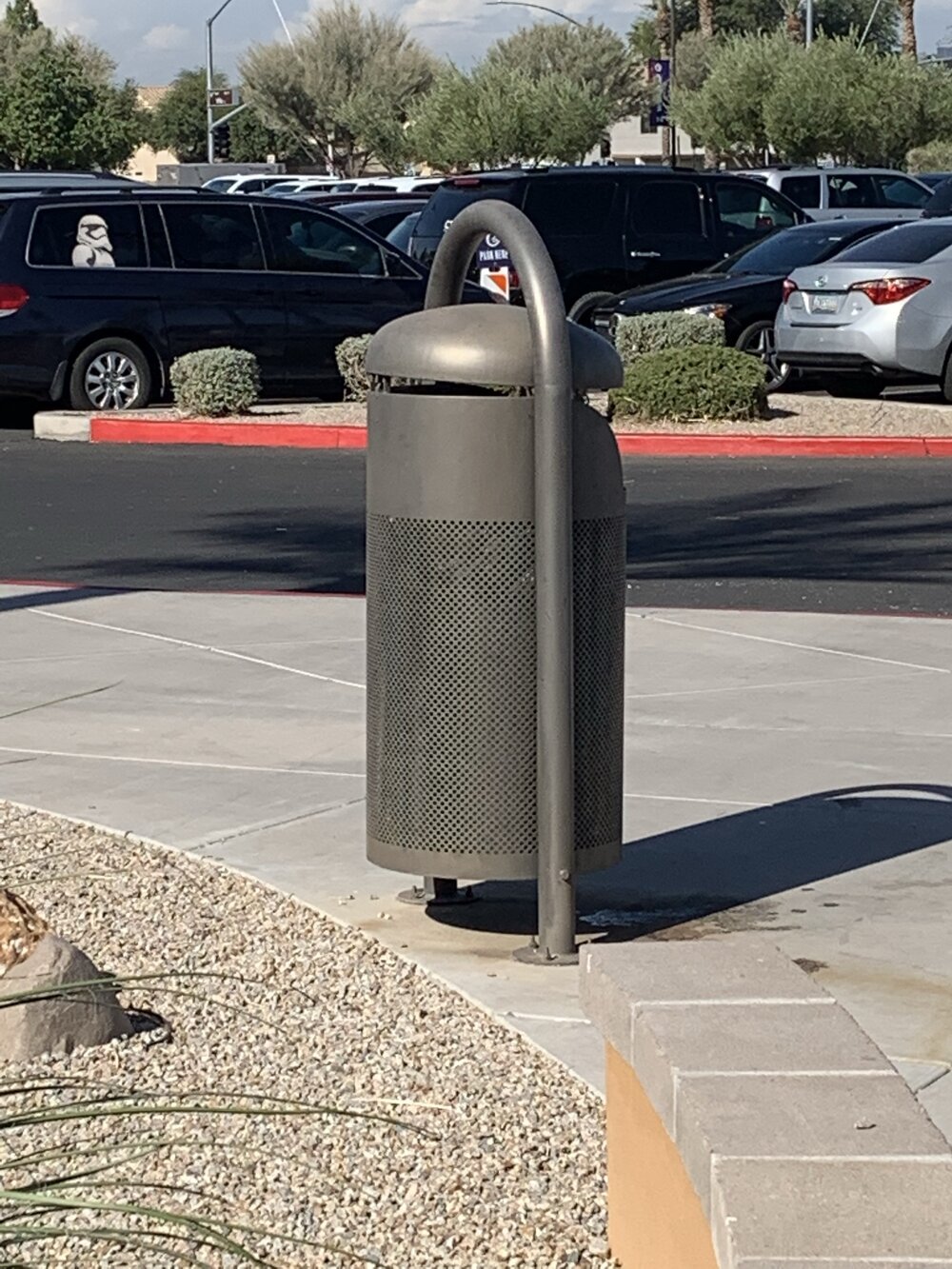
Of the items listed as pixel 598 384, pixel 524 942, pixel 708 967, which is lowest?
pixel 524 942

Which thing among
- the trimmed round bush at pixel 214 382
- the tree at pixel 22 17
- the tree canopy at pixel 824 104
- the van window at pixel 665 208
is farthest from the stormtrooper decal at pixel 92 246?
the tree at pixel 22 17

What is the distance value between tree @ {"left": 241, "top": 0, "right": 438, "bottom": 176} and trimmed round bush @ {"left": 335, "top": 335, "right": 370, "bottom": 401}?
56290mm

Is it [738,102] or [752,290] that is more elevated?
[738,102]

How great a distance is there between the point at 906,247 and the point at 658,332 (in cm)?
227

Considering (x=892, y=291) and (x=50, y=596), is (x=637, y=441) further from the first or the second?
(x=50, y=596)

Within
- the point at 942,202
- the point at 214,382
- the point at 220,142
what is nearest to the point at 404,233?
the point at 942,202

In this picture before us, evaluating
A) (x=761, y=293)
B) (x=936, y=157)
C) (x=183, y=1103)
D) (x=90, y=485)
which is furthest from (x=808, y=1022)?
(x=936, y=157)

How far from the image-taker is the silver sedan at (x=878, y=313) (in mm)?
18266

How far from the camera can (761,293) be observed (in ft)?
65.8

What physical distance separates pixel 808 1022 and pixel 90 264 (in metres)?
16.3

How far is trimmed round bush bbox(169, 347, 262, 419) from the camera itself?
1766 cm

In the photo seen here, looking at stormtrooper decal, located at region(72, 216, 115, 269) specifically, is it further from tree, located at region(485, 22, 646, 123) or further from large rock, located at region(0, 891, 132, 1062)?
tree, located at region(485, 22, 646, 123)

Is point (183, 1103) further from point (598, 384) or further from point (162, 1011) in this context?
point (598, 384)

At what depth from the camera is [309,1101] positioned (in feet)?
13.9
